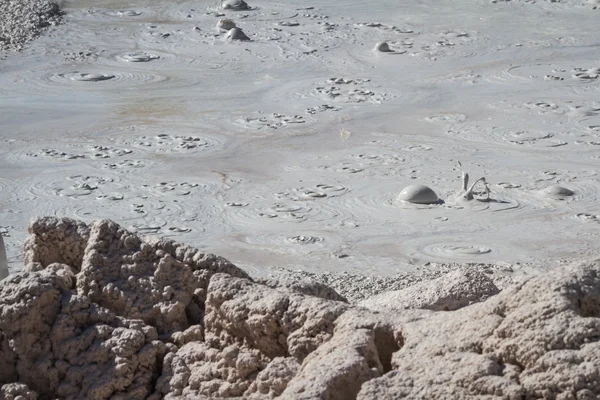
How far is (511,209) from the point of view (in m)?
9.12

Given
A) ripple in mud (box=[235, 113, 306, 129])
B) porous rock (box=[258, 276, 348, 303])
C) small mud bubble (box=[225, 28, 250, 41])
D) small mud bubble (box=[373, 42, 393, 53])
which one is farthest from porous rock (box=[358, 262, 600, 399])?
small mud bubble (box=[225, 28, 250, 41])

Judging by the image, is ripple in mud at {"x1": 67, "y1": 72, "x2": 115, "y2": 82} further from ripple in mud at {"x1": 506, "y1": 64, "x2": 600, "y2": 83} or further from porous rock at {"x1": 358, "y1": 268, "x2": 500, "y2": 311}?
porous rock at {"x1": 358, "y1": 268, "x2": 500, "y2": 311}

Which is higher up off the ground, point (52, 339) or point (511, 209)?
point (52, 339)

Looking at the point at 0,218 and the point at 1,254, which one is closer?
the point at 1,254

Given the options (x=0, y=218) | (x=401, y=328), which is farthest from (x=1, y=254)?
(x=0, y=218)

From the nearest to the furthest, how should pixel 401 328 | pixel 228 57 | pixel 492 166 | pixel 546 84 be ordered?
1. pixel 401 328
2. pixel 492 166
3. pixel 546 84
4. pixel 228 57

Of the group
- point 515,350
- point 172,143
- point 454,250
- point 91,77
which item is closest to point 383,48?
point 91,77

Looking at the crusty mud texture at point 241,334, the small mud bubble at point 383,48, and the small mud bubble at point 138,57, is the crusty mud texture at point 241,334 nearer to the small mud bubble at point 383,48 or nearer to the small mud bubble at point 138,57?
the small mud bubble at point 138,57

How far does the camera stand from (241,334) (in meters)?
2.72

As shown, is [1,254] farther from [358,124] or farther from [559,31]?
[559,31]

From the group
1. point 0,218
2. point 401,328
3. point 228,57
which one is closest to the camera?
point 401,328

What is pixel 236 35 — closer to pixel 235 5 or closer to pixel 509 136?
pixel 235 5

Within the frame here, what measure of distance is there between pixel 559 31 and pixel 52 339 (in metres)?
13.3

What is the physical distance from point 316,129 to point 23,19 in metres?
6.56
